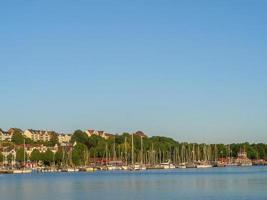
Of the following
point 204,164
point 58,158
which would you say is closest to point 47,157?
point 58,158

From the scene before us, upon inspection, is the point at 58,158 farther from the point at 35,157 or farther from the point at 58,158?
the point at 35,157

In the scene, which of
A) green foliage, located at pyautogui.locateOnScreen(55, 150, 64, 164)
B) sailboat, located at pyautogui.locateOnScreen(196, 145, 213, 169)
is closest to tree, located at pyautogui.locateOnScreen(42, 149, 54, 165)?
green foliage, located at pyautogui.locateOnScreen(55, 150, 64, 164)

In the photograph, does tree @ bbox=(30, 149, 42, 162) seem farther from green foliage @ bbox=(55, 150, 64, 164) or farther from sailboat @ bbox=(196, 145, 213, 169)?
sailboat @ bbox=(196, 145, 213, 169)

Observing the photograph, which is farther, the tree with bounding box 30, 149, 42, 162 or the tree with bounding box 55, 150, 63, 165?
the tree with bounding box 30, 149, 42, 162

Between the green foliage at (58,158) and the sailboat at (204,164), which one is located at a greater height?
the green foliage at (58,158)

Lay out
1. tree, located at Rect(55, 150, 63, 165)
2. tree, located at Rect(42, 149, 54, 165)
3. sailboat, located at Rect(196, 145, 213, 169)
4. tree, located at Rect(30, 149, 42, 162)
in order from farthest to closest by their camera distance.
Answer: sailboat, located at Rect(196, 145, 213, 169) → tree, located at Rect(30, 149, 42, 162) → tree, located at Rect(42, 149, 54, 165) → tree, located at Rect(55, 150, 63, 165)

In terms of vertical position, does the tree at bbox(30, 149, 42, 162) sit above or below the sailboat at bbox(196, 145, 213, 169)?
above

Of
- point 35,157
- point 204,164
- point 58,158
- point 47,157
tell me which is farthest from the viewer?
point 204,164

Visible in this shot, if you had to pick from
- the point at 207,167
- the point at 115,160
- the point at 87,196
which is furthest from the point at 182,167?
the point at 87,196

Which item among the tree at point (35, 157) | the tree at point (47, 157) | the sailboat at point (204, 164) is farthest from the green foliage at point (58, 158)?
the sailboat at point (204, 164)

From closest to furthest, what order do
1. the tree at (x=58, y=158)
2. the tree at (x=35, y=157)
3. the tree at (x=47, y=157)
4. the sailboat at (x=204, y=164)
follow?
the tree at (x=58, y=158), the tree at (x=47, y=157), the tree at (x=35, y=157), the sailboat at (x=204, y=164)

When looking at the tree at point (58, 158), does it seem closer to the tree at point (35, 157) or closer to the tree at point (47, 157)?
the tree at point (47, 157)

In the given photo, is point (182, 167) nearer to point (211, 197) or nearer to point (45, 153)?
point (45, 153)

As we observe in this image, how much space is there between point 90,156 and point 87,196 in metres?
115
